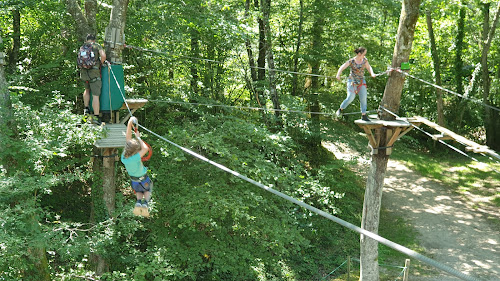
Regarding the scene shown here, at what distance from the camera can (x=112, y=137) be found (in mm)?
7145

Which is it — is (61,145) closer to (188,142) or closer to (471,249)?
(188,142)

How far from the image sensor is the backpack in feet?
22.7

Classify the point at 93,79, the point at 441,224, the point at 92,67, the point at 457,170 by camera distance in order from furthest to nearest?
1. the point at 457,170
2. the point at 441,224
3. the point at 93,79
4. the point at 92,67

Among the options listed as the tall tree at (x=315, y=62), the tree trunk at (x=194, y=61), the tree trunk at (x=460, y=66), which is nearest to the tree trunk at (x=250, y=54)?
the tree trunk at (x=194, y=61)

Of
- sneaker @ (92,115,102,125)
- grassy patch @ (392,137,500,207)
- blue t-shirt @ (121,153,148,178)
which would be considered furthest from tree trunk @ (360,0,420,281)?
grassy patch @ (392,137,500,207)

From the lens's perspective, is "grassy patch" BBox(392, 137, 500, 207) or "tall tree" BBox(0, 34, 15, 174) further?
"grassy patch" BBox(392, 137, 500, 207)

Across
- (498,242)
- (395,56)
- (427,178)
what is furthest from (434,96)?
(395,56)

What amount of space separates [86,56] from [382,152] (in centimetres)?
538

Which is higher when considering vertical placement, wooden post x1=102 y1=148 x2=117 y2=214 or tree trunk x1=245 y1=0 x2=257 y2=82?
tree trunk x1=245 y1=0 x2=257 y2=82

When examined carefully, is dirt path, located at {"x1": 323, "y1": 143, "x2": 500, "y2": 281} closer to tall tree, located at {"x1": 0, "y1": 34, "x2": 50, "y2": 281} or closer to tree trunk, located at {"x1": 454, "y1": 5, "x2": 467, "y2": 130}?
tree trunk, located at {"x1": 454, "y1": 5, "x2": 467, "y2": 130}

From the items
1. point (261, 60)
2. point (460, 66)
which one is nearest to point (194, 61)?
point (261, 60)

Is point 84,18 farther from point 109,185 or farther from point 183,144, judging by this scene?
point 109,185

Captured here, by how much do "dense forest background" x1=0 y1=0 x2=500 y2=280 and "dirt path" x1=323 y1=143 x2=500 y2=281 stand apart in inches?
68.3

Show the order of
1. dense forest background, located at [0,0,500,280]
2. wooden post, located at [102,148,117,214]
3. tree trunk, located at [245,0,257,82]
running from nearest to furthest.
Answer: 1. dense forest background, located at [0,0,500,280]
2. wooden post, located at [102,148,117,214]
3. tree trunk, located at [245,0,257,82]
